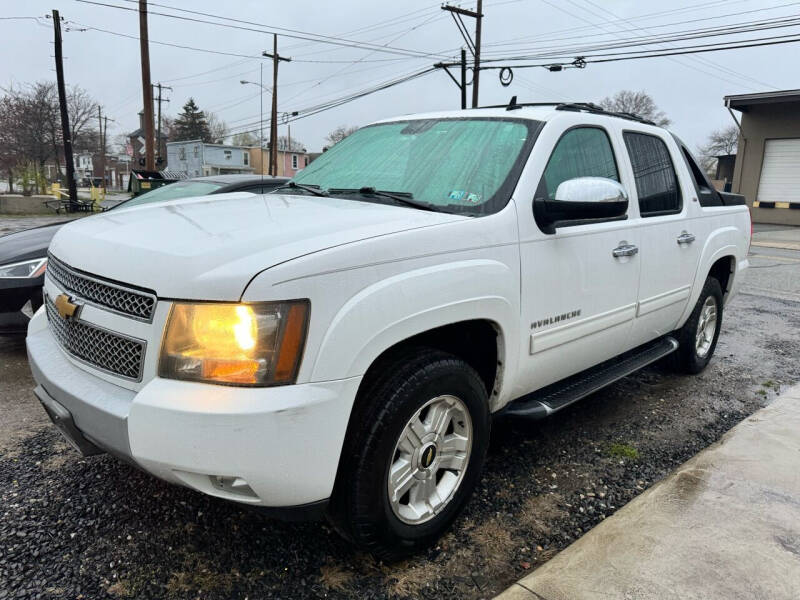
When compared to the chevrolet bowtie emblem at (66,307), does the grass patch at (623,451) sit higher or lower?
lower

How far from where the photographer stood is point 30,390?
403 centimetres

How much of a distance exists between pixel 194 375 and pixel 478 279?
1.13 meters

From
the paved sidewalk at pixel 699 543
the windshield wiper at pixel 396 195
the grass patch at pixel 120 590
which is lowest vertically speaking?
the grass patch at pixel 120 590

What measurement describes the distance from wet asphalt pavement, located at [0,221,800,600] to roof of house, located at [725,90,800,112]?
71.7 feet

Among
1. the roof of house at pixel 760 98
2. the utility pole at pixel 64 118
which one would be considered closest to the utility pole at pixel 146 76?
the utility pole at pixel 64 118

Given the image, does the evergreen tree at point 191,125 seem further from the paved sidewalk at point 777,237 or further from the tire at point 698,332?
the tire at point 698,332

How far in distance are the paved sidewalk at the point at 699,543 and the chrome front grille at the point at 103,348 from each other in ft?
4.88

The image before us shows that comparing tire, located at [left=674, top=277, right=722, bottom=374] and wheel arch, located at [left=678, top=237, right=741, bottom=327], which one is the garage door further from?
tire, located at [left=674, top=277, right=722, bottom=374]

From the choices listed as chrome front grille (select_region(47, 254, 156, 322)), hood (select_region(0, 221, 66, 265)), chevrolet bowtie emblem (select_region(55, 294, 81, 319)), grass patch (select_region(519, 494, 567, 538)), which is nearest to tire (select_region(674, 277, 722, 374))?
grass patch (select_region(519, 494, 567, 538))

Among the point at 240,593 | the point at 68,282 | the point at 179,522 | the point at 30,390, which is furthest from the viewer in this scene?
the point at 30,390

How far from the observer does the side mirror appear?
2.66 meters

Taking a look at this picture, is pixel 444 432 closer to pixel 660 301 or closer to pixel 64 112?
pixel 660 301

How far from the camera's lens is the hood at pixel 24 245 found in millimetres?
4281

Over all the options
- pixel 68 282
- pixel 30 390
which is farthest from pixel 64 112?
pixel 68 282
